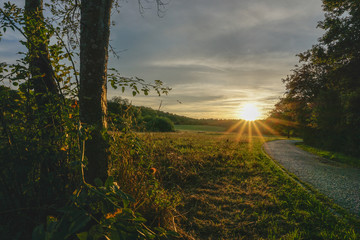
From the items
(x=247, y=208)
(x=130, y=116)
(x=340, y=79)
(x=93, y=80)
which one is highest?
(x=340, y=79)

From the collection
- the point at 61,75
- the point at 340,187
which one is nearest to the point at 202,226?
the point at 61,75

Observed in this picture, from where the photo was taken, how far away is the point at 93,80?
2.33 m

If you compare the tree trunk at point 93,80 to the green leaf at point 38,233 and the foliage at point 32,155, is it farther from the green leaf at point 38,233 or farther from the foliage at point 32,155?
the green leaf at point 38,233

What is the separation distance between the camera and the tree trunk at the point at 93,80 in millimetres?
2314

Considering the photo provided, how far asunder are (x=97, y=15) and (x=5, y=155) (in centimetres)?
208

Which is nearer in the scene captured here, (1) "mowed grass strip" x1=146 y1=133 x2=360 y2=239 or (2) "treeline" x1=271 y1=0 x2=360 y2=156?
(1) "mowed grass strip" x1=146 y1=133 x2=360 y2=239

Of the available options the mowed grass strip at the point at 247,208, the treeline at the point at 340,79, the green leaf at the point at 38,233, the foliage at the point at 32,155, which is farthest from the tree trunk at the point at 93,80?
the treeline at the point at 340,79

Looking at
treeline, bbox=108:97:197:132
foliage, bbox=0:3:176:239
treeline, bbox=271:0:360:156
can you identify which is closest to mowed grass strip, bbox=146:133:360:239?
treeline, bbox=108:97:197:132

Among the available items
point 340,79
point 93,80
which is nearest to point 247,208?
point 93,80

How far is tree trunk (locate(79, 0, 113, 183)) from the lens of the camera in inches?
91.1

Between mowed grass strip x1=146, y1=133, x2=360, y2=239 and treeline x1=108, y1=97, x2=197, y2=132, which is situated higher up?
treeline x1=108, y1=97, x2=197, y2=132

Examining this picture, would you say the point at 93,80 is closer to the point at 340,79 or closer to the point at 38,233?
the point at 38,233

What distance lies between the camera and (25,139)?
2377 millimetres

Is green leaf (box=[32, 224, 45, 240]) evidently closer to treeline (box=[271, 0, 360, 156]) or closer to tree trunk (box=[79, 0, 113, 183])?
tree trunk (box=[79, 0, 113, 183])
